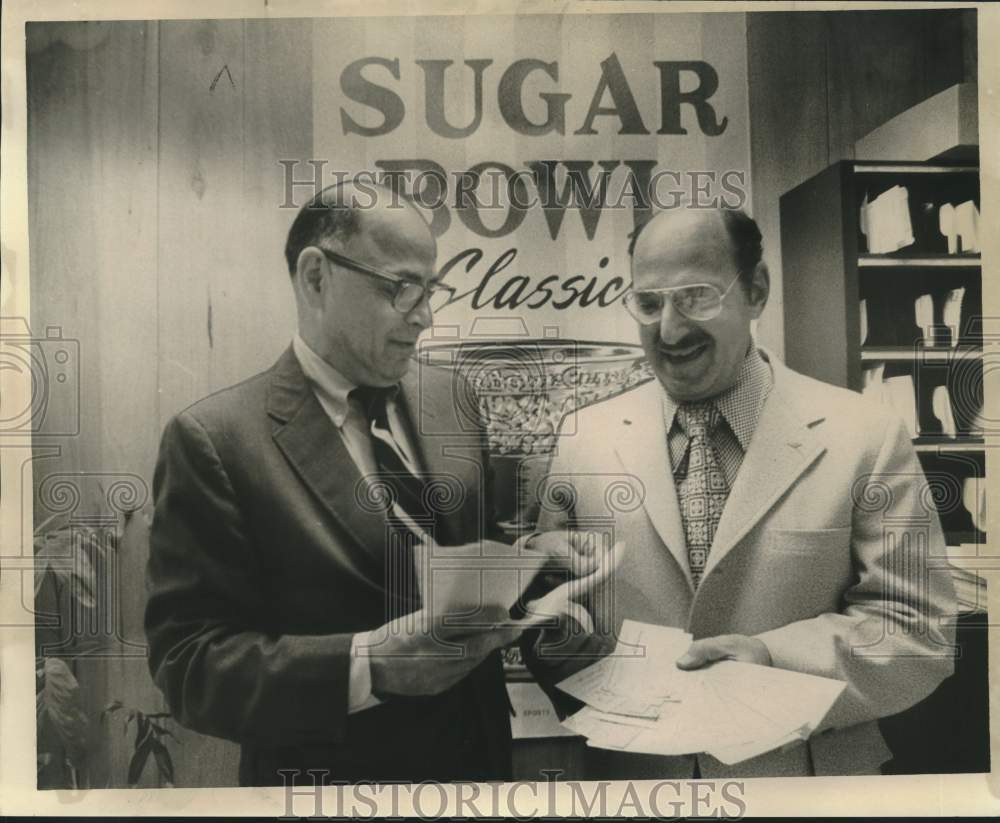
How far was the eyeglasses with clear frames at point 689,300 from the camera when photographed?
8.79 ft

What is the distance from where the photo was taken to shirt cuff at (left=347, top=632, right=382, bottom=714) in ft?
8.66

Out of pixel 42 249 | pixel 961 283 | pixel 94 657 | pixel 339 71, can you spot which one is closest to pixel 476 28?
pixel 339 71

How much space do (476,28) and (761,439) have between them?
1424 millimetres

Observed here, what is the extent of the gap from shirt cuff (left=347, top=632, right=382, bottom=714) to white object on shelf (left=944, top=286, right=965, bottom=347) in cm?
187

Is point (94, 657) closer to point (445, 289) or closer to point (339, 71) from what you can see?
point (445, 289)

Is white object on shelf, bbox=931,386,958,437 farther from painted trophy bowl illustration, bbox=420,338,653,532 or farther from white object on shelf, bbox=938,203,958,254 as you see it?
painted trophy bowl illustration, bbox=420,338,653,532

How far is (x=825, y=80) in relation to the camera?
2729 mm

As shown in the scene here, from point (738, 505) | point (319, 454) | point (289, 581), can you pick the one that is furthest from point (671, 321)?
point (289, 581)

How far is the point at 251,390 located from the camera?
8.78 feet

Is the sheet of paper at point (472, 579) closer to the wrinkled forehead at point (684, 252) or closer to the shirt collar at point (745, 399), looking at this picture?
the shirt collar at point (745, 399)

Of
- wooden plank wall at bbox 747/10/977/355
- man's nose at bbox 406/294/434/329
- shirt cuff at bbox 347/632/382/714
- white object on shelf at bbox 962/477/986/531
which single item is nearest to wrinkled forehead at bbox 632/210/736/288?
wooden plank wall at bbox 747/10/977/355

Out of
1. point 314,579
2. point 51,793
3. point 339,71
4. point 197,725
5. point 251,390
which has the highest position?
point 339,71

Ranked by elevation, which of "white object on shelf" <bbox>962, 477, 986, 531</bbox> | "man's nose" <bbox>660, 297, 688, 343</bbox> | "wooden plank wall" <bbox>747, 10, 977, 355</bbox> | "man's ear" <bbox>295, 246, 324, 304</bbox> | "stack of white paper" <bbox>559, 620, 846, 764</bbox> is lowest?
"stack of white paper" <bbox>559, 620, 846, 764</bbox>

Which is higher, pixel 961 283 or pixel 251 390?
pixel 961 283
